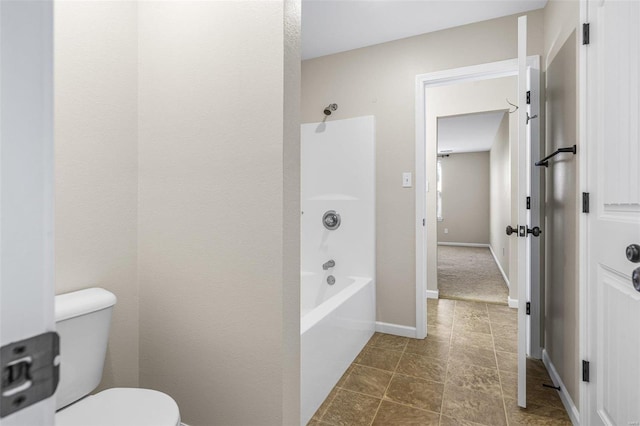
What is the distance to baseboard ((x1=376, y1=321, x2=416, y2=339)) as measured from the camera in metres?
2.66

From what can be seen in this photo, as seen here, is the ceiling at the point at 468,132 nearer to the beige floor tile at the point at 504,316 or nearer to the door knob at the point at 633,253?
the beige floor tile at the point at 504,316

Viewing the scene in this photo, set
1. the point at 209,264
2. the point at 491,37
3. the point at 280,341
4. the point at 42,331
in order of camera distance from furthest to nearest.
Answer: the point at 491,37 < the point at 209,264 < the point at 280,341 < the point at 42,331

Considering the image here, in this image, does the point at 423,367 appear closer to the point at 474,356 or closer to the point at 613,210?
the point at 474,356

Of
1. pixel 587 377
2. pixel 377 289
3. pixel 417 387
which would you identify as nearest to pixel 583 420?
pixel 587 377

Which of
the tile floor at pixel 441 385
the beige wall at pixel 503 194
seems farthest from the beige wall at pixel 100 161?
the beige wall at pixel 503 194

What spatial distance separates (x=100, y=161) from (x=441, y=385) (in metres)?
2.12

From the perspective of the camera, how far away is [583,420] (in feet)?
4.60

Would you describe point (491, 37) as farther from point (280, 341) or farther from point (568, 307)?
point (280, 341)

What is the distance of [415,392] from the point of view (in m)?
1.88

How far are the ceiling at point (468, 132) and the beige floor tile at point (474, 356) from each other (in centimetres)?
303

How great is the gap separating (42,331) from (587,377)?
1.83 meters

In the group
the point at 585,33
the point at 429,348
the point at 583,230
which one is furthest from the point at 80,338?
the point at 585,33

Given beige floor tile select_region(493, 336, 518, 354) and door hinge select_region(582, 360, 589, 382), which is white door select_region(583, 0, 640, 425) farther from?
beige floor tile select_region(493, 336, 518, 354)

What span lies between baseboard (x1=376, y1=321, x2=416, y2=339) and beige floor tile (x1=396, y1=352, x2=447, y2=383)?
1.05ft
